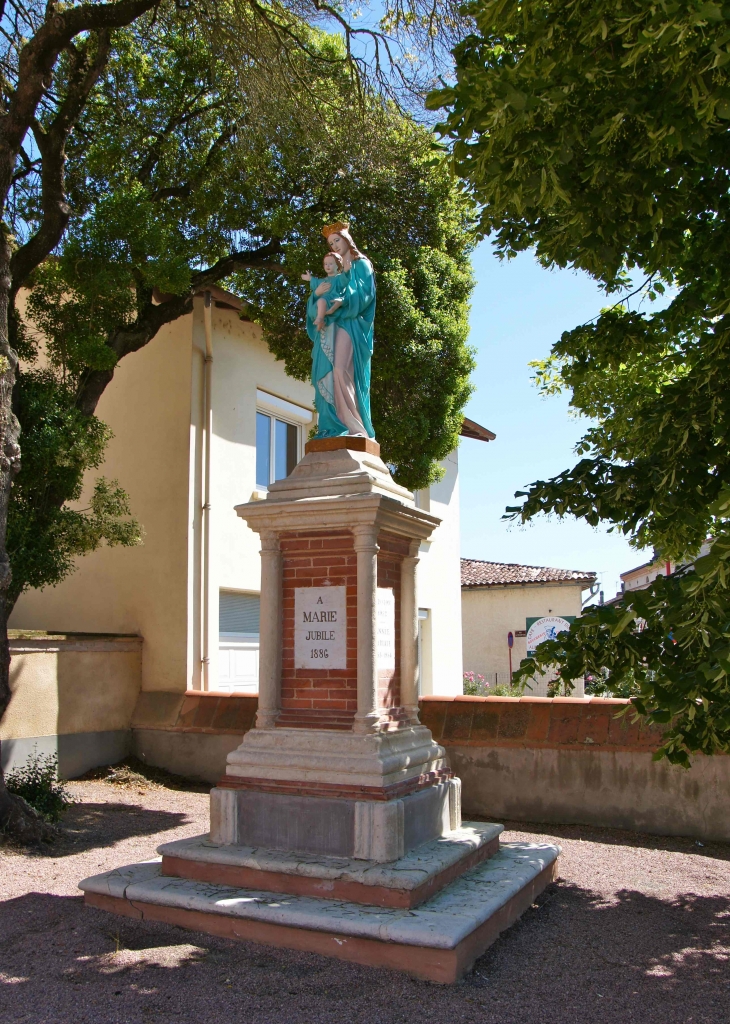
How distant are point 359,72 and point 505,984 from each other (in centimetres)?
918

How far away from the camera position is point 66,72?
927 cm

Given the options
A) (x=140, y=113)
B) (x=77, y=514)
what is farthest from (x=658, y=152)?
(x=140, y=113)

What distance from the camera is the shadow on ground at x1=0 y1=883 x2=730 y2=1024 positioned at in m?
3.78

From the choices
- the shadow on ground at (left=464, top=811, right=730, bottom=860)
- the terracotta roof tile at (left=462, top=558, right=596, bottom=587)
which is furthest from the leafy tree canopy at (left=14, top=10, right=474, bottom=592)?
the terracotta roof tile at (left=462, top=558, right=596, bottom=587)

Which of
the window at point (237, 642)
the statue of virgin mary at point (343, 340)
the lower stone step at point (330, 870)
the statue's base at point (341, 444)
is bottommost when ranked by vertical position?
the lower stone step at point (330, 870)

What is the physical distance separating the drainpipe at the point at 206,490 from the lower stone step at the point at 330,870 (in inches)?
214

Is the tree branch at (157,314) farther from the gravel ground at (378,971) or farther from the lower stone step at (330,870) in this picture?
the lower stone step at (330,870)

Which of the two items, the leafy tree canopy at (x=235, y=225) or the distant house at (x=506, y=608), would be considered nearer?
the leafy tree canopy at (x=235, y=225)

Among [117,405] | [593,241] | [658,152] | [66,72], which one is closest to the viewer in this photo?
[658,152]

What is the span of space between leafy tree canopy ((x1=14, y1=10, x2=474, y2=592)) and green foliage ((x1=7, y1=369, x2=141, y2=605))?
28 millimetres

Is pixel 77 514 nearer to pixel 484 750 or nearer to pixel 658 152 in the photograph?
pixel 484 750

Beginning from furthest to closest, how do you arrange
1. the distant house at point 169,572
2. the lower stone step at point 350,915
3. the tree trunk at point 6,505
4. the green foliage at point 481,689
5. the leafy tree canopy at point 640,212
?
the green foliage at point 481,689 → the distant house at point 169,572 → the tree trunk at point 6,505 → the lower stone step at point 350,915 → the leafy tree canopy at point 640,212

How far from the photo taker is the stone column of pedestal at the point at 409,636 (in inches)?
236

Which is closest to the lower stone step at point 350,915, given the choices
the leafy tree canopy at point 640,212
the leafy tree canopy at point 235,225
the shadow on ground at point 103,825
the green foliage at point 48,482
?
the leafy tree canopy at point 640,212
